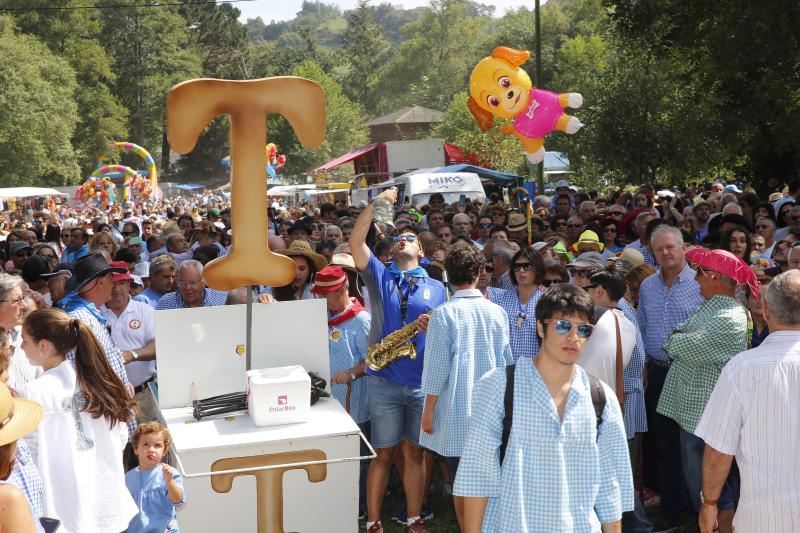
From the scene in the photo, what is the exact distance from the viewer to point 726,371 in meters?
3.84

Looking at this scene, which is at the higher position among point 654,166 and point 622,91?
point 622,91

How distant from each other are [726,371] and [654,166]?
18.8 meters

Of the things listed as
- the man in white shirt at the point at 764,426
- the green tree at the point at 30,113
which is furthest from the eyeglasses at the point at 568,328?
the green tree at the point at 30,113

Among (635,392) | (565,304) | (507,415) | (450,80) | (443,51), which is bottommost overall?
(635,392)

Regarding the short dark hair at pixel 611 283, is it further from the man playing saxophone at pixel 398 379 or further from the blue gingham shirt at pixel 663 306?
the man playing saxophone at pixel 398 379

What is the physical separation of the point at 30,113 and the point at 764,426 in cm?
4890

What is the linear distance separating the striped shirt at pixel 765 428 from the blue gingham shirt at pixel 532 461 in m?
0.70

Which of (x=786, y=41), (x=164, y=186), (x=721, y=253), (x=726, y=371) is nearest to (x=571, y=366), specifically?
(x=726, y=371)

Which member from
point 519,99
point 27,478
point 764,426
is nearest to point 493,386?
point 764,426

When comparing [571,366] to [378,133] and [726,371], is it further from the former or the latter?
[378,133]

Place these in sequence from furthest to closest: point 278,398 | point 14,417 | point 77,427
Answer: point 278,398, point 77,427, point 14,417

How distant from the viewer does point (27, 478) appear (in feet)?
11.7

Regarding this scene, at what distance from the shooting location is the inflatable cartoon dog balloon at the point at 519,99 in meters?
11.0

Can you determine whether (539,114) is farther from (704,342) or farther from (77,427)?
(77,427)
